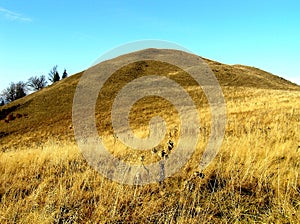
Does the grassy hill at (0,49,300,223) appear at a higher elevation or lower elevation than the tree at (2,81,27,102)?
lower

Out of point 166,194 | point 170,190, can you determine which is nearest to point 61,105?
point 170,190

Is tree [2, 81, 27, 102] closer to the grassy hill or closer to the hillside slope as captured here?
the hillside slope

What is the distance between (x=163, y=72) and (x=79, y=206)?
189ft

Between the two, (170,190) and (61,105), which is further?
(61,105)

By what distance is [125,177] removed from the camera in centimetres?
427

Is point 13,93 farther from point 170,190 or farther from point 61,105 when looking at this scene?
point 170,190

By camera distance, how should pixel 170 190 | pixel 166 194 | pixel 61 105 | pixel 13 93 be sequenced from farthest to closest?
pixel 13 93 → pixel 61 105 → pixel 170 190 → pixel 166 194

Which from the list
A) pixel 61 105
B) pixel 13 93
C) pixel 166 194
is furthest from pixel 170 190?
pixel 13 93

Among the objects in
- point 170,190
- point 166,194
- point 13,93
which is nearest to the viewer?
point 166,194

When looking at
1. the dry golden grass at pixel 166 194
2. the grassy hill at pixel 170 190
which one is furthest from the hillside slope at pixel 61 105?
the dry golden grass at pixel 166 194

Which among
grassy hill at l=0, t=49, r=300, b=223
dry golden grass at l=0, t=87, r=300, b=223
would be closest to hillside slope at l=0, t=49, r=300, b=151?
grassy hill at l=0, t=49, r=300, b=223

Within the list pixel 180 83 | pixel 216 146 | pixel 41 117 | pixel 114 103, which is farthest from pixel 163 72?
pixel 216 146

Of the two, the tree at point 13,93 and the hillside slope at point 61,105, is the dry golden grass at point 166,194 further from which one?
the tree at point 13,93

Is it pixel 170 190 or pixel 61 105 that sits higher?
pixel 61 105
